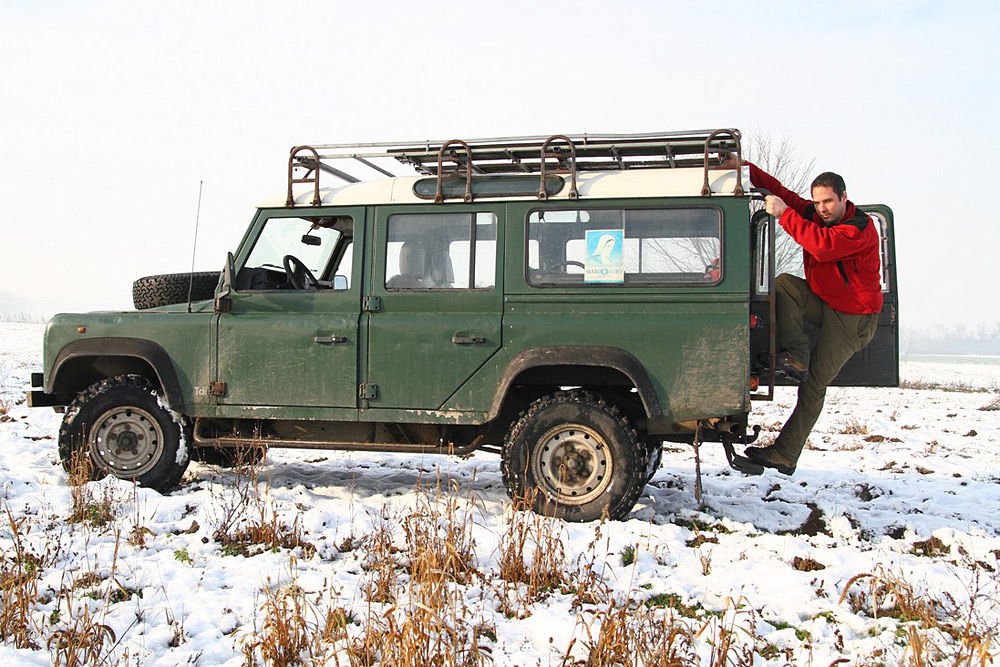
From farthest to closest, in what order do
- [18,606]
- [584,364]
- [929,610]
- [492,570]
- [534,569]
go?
[584,364] < [492,570] < [534,569] < [929,610] < [18,606]

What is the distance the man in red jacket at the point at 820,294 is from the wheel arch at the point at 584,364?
0.90 metres

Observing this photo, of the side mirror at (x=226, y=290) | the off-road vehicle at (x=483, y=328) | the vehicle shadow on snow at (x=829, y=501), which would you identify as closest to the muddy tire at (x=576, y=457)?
the off-road vehicle at (x=483, y=328)

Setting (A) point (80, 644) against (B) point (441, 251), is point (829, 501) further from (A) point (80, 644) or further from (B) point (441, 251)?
(A) point (80, 644)

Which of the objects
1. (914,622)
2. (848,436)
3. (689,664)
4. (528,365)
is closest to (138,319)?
(528,365)

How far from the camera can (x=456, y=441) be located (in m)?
5.96

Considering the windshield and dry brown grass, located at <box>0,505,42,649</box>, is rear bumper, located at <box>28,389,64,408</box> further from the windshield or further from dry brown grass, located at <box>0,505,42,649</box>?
dry brown grass, located at <box>0,505,42,649</box>

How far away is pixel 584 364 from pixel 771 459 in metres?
1.46

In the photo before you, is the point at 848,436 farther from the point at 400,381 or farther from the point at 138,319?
the point at 138,319

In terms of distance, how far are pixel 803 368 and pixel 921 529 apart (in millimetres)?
1382

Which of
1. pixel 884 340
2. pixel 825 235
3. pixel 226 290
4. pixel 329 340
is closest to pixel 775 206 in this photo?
pixel 825 235

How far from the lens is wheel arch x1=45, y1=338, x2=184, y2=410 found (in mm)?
5941

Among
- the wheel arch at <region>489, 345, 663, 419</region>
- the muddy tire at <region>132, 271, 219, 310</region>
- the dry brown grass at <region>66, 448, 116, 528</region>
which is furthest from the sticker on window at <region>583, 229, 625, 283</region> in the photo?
the dry brown grass at <region>66, 448, 116, 528</region>

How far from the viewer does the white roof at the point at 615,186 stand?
5383 millimetres

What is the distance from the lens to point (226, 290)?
5.97 meters
